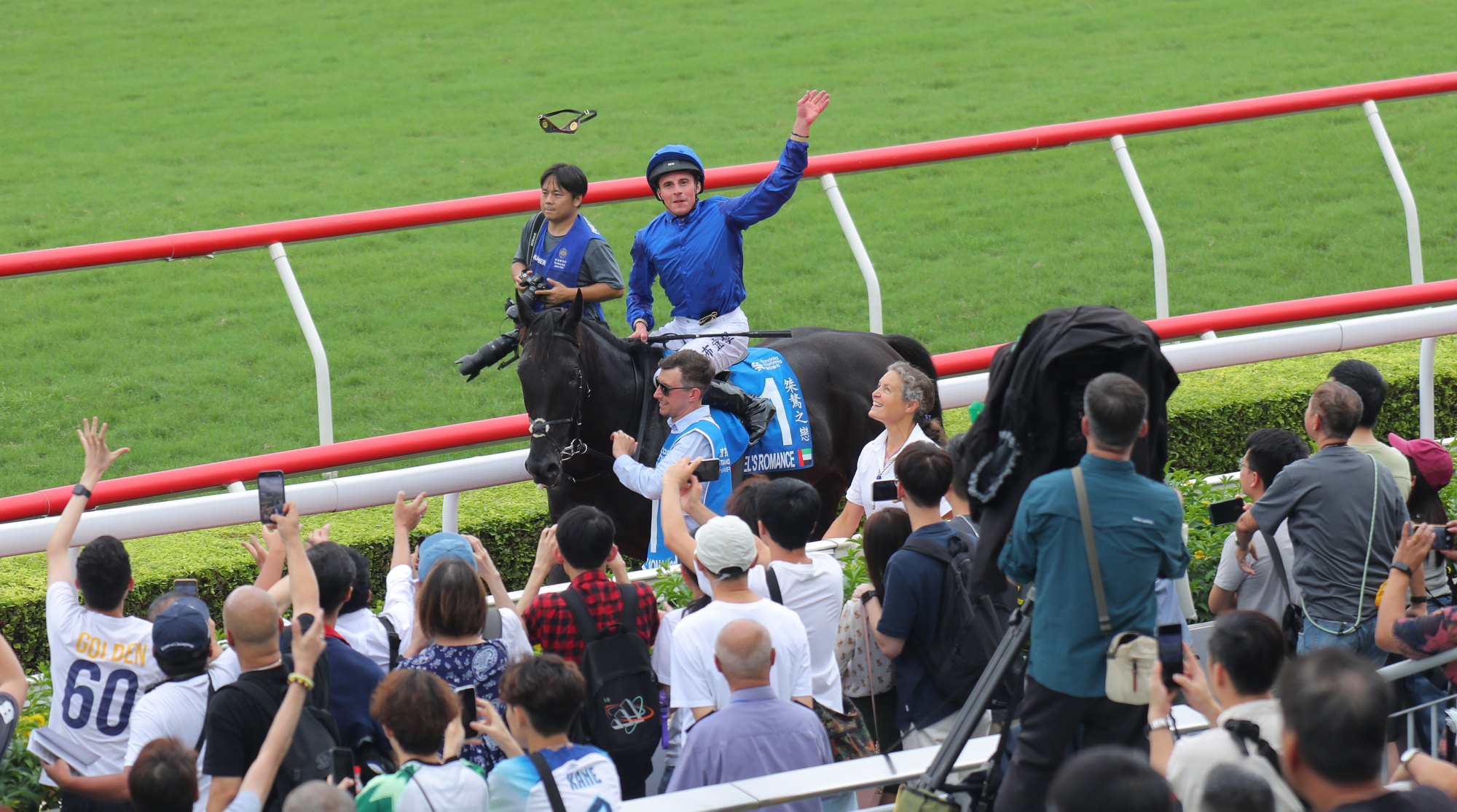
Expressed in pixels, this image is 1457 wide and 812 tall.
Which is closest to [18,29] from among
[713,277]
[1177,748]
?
[713,277]

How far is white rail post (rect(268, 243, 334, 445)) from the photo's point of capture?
6.10 meters

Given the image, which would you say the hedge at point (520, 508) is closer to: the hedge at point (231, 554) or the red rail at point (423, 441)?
the hedge at point (231, 554)

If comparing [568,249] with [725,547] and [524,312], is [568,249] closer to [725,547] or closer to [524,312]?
[524,312]

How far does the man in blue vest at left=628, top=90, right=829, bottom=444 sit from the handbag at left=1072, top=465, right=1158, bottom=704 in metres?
2.94

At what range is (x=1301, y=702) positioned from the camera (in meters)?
2.74

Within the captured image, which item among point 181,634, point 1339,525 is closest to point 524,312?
point 181,634

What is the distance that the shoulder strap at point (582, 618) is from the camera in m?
4.11

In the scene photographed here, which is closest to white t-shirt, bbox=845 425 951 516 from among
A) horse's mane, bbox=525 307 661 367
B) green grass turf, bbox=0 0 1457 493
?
horse's mane, bbox=525 307 661 367

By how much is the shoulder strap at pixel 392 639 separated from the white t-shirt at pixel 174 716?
20.6 inches

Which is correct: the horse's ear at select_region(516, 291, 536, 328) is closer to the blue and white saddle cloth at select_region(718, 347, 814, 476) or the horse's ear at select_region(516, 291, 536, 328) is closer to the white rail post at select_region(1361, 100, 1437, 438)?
the blue and white saddle cloth at select_region(718, 347, 814, 476)

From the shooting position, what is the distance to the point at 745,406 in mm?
5906

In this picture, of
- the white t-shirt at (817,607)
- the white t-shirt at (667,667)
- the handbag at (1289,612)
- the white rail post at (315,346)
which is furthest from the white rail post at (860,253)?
the white t-shirt at (667,667)

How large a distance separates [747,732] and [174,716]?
4.50ft

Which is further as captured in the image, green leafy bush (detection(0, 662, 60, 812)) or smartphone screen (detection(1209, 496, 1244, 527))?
smartphone screen (detection(1209, 496, 1244, 527))
